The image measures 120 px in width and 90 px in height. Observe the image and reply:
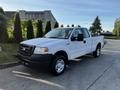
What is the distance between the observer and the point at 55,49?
6.13 m

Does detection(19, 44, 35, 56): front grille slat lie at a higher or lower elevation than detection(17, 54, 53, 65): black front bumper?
higher

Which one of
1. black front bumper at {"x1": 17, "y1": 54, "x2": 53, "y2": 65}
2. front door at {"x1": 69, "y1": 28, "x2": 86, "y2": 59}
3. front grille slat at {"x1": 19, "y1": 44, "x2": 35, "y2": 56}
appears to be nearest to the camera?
black front bumper at {"x1": 17, "y1": 54, "x2": 53, "y2": 65}

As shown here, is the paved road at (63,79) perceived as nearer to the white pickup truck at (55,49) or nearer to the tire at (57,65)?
the tire at (57,65)

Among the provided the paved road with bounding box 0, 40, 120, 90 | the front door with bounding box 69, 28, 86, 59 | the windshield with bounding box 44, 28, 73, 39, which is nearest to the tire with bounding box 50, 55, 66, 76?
the paved road with bounding box 0, 40, 120, 90

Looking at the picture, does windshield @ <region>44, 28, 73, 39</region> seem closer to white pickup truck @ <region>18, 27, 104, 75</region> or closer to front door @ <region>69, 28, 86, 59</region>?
white pickup truck @ <region>18, 27, 104, 75</region>

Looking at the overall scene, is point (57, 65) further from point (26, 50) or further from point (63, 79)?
point (26, 50)

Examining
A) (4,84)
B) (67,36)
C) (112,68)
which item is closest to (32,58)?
(4,84)

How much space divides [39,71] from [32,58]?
1147mm

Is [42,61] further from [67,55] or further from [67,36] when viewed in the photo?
[67,36]

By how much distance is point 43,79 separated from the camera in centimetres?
591

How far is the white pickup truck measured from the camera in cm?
585

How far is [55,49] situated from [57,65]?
2.08ft

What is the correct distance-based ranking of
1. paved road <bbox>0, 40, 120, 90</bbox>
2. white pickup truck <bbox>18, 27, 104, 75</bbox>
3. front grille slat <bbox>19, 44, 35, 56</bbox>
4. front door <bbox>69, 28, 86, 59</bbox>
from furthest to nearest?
1. front door <bbox>69, 28, 86, 59</bbox>
2. front grille slat <bbox>19, 44, 35, 56</bbox>
3. white pickup truck <bbox>18, 27, 104, 75</bbox>
4. paved road <bbox>0, 40, 120, 90</bbox>

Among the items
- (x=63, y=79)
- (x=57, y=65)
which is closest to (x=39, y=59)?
(x=57, y=65)
